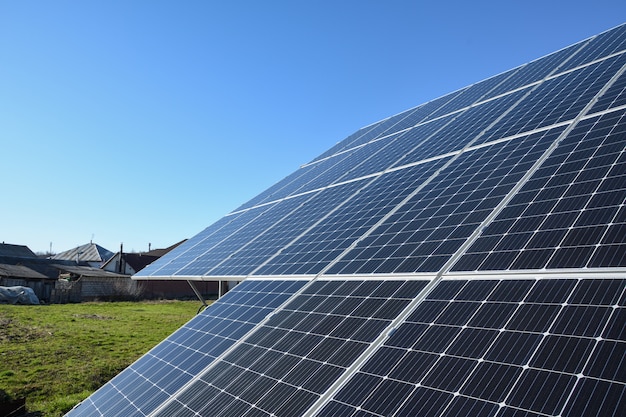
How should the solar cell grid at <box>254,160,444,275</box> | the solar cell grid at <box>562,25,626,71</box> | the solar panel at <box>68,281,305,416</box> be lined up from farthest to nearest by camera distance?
the solar cell grid at <box>562,25,626,71</box> → the solar cell grid at <box>254,160,444,275</box> → the solar panel at <box>68,281,305,416</box>

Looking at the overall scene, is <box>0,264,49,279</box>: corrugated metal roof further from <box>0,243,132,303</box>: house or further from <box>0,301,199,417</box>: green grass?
<box>0,301,199,417</box>: green grass

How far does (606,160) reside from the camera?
25.2 feet

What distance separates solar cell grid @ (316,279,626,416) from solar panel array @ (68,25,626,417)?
0.06ft

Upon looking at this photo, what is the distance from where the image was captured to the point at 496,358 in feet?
16.4

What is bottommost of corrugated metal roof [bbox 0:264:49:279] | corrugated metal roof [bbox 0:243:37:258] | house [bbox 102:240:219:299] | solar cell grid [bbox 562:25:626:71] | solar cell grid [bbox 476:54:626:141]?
house [bbox 102:240:219:299]

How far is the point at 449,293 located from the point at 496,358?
5.55 feet

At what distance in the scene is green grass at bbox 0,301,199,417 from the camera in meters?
17.8

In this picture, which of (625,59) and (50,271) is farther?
(50,271)

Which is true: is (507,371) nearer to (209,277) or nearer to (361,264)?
(361,264)

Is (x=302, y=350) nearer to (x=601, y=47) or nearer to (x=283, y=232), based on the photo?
(x=283, y=232)

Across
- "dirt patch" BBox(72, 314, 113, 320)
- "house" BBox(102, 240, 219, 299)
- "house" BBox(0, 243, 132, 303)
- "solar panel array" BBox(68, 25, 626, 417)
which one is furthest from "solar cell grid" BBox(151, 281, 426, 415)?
"house" BBox(102, 240, 219, 299)

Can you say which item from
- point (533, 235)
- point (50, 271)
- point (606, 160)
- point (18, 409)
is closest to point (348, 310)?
point (533, 235)

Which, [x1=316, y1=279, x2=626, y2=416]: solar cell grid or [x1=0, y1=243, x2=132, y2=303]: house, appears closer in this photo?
[x1=316, y1=279, x2=626, y2=416]: solar cell grid

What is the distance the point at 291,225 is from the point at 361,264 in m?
6.37
